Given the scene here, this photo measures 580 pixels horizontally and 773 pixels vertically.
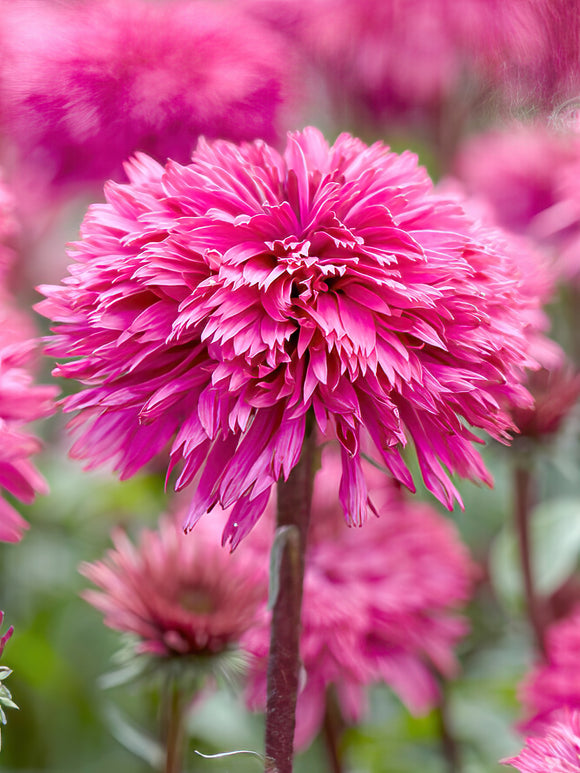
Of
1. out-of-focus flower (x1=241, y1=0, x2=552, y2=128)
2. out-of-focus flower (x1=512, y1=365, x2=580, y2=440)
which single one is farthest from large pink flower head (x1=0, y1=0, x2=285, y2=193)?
out-of-focus flower (x1=512, y1=365, x2=580, y2=440)

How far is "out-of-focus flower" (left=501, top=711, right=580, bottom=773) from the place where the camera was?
289mm

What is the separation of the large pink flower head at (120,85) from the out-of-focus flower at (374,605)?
197mm

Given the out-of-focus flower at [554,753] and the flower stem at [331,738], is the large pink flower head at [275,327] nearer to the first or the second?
the out-of-focus flower at [554,753]

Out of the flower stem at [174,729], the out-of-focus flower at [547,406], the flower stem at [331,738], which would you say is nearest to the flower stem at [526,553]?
the out-of-focus flower at [547,406]

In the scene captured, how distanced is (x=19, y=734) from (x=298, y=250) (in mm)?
436

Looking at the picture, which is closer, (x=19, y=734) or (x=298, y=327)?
(x=298, y=327)

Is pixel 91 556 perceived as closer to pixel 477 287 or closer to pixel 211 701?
pixel 211 701

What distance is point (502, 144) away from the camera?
73 centimetres

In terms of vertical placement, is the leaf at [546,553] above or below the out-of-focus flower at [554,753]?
above

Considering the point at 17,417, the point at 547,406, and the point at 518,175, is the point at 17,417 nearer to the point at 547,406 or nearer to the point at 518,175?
the point at 547,406

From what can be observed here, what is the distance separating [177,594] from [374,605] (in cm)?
11

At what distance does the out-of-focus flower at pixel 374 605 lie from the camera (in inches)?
18.0

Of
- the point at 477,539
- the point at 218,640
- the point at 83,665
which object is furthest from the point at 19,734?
the point at 477,539

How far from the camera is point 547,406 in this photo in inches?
20.9
